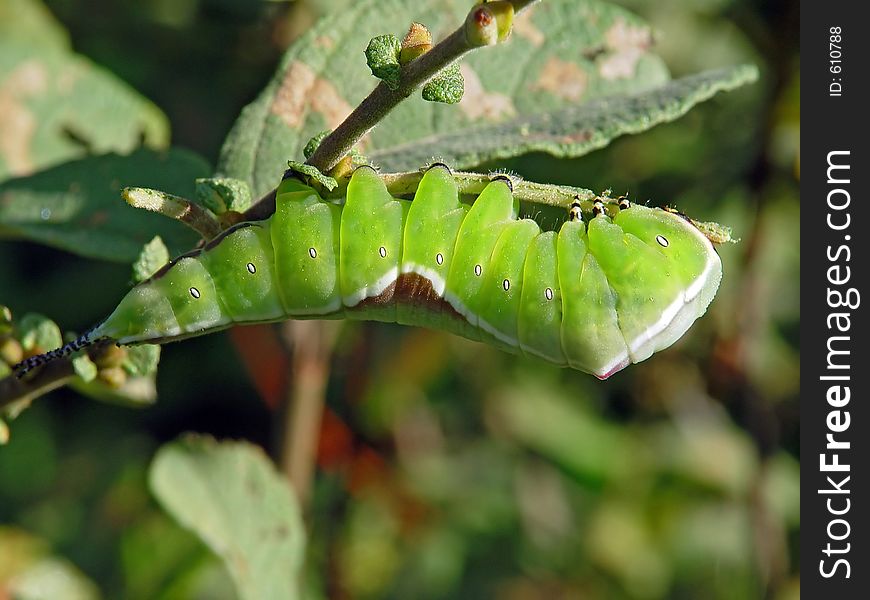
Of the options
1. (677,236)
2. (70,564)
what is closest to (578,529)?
(70,564)

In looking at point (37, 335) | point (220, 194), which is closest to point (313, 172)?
point (220, 194)

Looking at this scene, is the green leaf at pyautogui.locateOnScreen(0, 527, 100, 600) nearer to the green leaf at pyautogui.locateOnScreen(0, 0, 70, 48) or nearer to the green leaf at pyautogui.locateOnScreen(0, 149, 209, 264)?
the green leaf at pyautogui.locateOnScreen(0, 149, 209, 264)

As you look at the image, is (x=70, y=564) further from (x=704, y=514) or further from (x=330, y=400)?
(x=704, y=514)

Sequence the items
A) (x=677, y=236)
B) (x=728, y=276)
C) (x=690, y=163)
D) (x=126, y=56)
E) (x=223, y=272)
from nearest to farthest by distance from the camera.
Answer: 1. (x=223, y=272)
2. (x=677, y=236)
3. (x=126, y=56)
4. (x=690, y=163)
5. (x=728, y=276)

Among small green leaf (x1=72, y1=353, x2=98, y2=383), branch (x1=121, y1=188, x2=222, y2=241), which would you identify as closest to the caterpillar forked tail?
small green leaf (x1=72, y1=353, x2=98, y2=383)

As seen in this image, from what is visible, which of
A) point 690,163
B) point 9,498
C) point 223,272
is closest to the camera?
point 223,272

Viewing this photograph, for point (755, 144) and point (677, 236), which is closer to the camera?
point (677, 236)

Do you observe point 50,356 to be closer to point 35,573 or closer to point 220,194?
point 220,194
